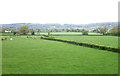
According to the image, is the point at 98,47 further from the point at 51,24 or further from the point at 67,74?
the point at 51,24

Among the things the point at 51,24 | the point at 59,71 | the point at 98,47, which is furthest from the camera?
the point at 51,24

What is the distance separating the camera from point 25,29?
70.9 m

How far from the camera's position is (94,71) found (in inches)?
324

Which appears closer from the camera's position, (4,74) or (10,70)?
(4,74)

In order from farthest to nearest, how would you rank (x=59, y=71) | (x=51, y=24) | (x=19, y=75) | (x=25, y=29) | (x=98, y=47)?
1. (x=51, y=24)
2. (x=25, y=29)
3. (x=98, y=47)
4. (x=59, y=71)
5. (x=19, y=75)

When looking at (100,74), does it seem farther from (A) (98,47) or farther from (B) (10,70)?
(A) (98,47)

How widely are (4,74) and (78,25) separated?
154 meters

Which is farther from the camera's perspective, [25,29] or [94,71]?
[25,29]

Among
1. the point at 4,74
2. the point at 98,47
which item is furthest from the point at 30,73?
the point at 98,47

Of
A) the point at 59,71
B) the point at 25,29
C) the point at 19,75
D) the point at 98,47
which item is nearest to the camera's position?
the point at 19,75

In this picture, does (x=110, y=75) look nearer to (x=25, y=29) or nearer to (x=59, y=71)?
(x=59, y=71)

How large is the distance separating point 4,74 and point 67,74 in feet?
8.58

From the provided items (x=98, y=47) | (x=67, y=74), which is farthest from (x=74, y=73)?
(x=98, y=47)

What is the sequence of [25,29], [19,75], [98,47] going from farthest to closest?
[25,29] → [98,47] → [19,75]
